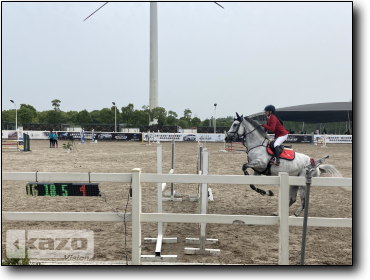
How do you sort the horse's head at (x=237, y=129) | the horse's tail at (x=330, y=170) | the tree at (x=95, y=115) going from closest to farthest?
the horse's tail at (x=330, y=170), the horse's head at (x=237, y=129), the tree at (x=95, y=115)

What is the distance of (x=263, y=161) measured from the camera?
23.0 feet

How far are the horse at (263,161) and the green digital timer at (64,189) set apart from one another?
401 centimetres

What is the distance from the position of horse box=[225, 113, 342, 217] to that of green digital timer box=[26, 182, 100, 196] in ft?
13.1

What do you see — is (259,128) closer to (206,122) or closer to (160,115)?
(160,115)

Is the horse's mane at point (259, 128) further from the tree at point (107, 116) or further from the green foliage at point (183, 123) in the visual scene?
the green foliage at point (183, 123)

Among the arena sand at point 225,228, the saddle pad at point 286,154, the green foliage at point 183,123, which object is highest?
the green foliage at point 183,123

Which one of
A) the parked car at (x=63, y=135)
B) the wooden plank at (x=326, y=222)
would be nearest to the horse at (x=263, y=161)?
the wooden plank at (x=326, y=222)

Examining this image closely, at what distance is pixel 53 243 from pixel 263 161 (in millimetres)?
4812

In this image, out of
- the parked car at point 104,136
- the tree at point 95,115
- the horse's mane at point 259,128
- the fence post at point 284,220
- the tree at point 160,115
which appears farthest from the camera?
the tree at point 95,115

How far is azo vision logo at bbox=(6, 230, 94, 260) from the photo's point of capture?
4.36 meters

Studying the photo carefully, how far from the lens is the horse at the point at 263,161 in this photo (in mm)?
6789

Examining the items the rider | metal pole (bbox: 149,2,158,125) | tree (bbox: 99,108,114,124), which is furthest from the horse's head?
metal pole (bbox: 149,2,158,125)
